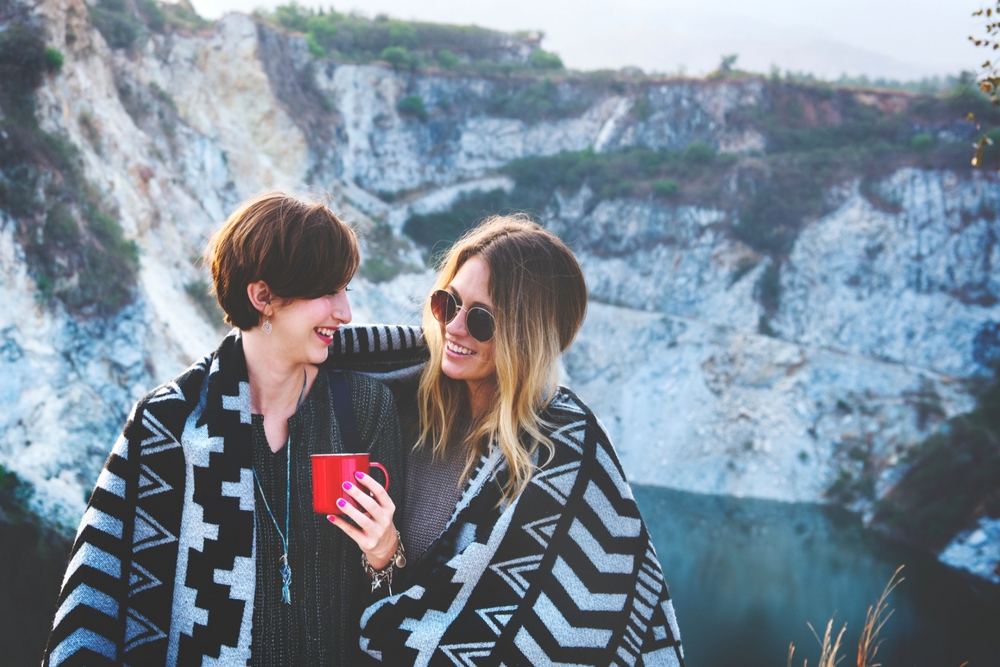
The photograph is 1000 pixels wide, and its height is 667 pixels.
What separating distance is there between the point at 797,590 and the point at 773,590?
50cm

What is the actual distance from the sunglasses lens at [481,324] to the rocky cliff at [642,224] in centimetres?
950

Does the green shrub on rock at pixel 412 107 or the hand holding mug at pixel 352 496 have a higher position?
the green shrub on rock at pixel 412 107

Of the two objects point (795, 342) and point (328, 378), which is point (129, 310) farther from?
point (795, 342)

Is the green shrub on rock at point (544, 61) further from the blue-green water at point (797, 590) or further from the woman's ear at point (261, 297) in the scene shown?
the woman's ear at point (261, 297)

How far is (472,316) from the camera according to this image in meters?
2.02

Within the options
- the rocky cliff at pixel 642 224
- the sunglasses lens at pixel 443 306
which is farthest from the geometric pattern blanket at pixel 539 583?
the rocky cliff at pixel 642 224

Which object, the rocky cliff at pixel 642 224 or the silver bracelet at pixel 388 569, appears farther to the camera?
the rocky cliff at pixel 642 224

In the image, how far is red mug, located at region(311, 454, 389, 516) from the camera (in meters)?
1.66

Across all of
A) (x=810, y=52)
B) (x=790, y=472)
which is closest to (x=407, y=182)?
(x=790, y=472)

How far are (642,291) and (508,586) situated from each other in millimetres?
23531

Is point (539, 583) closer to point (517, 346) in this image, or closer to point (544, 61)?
point (517, 346)

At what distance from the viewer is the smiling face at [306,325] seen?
187cm

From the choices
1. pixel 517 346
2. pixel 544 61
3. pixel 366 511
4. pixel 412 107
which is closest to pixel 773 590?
pixel 517 346

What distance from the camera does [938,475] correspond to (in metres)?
16.5
